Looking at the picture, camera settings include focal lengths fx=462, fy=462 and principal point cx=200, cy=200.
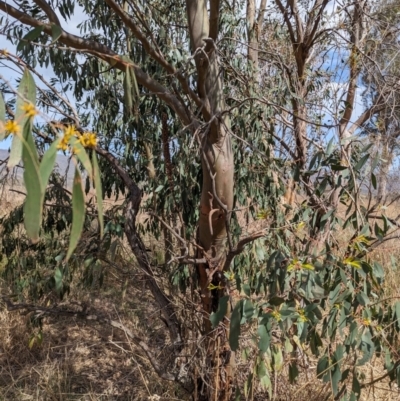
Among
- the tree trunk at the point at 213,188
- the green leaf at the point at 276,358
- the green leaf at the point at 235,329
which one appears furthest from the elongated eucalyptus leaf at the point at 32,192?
the green leaf at the point at 276,358

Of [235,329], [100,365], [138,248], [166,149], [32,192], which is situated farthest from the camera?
[100,365]

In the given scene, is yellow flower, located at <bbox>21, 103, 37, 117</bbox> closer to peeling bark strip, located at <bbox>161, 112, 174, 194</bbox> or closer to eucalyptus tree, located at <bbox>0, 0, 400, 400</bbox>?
eucalyptus tree, located at <bbox>0, 0, 400, 400</bbox>

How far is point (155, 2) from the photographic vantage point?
2.79 meters

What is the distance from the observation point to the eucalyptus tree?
151 centimetres

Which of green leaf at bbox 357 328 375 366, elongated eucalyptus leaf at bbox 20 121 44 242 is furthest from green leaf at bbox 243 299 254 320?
elongated eucalyptus leaf at bbox 20 121 44 242

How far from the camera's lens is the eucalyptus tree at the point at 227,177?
1507 millimetres

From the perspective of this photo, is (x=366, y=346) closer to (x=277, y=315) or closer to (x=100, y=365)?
(x=277, y=315)

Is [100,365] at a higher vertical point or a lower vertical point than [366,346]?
lower

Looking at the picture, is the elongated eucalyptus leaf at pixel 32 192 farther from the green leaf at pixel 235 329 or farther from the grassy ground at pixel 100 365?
the grassy ground at pixel 100 365

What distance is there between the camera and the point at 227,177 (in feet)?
6.19

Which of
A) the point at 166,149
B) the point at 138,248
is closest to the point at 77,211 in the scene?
the point at 138,248

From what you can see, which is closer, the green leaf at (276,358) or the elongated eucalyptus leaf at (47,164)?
the elongated eucalyptus leaf at (47,164)

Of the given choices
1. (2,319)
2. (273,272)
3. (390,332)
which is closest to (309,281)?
(273,272)

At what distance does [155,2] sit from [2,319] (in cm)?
241
